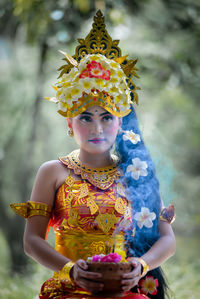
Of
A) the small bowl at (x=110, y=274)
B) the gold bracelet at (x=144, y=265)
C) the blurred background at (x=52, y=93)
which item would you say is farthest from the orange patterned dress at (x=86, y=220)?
the blurred background at (x=52, y=93)

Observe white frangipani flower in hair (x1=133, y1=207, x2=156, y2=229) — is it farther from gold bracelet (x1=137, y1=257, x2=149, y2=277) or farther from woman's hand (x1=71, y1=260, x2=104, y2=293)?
woman's hand (x1=71, y1=260, x2=104, y2=293)

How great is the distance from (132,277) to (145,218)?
0.35m

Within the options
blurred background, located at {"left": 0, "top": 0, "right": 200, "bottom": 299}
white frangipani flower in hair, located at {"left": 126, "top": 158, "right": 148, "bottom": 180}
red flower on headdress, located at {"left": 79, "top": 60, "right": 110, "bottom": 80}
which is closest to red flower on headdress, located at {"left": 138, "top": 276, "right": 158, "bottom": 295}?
white frangipani flower in hair, located at {"left": 126, "top": 158, "right": 148, "bottom": 180}

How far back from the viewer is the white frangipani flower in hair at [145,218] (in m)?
1.85

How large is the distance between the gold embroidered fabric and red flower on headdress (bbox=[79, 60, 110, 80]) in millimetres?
397

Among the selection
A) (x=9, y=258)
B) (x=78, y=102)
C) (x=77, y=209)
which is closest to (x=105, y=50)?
(x=78, y=102)

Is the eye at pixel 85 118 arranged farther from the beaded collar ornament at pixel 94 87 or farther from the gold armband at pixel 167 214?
the gold armband at pixel 167 214

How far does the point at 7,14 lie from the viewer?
4.90 m

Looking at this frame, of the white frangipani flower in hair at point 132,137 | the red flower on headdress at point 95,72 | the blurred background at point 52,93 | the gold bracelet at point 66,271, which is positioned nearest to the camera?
the gold bracelet at point 66,271

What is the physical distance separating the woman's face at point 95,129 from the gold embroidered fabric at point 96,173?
105mm

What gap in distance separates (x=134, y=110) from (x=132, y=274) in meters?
0.80

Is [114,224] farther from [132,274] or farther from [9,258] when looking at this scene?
[9,258]

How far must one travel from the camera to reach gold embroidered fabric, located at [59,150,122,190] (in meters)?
1.91

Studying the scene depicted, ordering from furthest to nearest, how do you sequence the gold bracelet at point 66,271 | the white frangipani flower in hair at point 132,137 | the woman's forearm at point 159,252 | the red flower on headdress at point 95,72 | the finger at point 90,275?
the white frangipani flower in hair at point 132,137, the red flower on headdress at point 95,72, the woman's forearm at point 159,252, the gold bracelet at point 66,271, the finger at point 90,275
